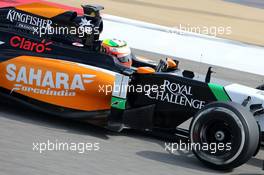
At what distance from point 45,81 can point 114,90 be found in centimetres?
93

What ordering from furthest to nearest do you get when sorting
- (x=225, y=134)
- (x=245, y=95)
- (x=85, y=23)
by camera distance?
(x=85, y=23) < (x=245, y=95) < (x=225, y=134)

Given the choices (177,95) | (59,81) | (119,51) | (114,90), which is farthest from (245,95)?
(59,81)

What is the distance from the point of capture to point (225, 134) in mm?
6223

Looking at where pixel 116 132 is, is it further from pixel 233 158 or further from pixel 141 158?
pixel 233 158

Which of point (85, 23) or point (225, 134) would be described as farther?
point (85, 23)

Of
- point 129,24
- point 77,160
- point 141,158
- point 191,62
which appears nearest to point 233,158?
point 141,158

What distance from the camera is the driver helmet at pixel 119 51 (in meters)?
7.62

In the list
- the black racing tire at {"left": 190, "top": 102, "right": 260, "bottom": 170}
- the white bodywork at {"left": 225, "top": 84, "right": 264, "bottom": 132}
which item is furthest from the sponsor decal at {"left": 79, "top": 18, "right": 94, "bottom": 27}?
the black racing tire at {"left": 190, "top": 102, "right": 260, "bottom": 170}

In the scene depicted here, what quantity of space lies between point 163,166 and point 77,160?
897 mm

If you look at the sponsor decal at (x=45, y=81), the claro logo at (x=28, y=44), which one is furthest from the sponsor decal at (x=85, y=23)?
the sponsor decal at (x=45, y=81)

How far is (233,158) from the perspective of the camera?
6004mm

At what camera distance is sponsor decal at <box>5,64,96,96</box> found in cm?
716

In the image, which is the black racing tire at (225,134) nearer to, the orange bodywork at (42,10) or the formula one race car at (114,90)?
the formula one race car at (114,90)

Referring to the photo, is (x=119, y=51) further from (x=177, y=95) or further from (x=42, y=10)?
(x=42, y=10)
